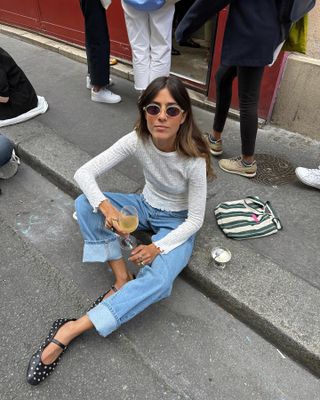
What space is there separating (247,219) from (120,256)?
36.8 inches

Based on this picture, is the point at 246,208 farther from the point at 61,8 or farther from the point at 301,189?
the point at 61,8

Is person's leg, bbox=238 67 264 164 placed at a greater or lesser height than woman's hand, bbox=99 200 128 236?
greater

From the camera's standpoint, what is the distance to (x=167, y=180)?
2119 millimetres

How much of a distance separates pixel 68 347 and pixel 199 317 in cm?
77

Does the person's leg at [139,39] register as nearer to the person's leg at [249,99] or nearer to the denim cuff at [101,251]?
the person's leg at [249,99]

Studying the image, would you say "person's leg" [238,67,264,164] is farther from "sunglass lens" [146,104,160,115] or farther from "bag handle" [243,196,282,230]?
"sunglass lens" [146,104,160,115]

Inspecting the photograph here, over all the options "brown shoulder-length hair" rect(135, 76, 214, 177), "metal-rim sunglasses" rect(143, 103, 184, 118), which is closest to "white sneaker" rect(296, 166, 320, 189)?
"brown shoulder-length hair" rect(135, 76, 214, 177)

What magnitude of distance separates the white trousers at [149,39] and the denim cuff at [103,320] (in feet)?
8.30

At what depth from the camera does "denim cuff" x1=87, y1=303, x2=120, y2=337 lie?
1.81 m

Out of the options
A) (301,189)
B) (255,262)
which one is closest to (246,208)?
(255,262)

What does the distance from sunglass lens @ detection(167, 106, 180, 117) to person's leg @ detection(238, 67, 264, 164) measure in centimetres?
95

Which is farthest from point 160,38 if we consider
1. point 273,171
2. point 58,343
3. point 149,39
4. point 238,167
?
point 58,343

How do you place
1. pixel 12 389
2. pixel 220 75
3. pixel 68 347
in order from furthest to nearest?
pixel 220 75 < pixel 68 347 < pixel 12 389

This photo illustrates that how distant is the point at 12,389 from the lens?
1.78m
